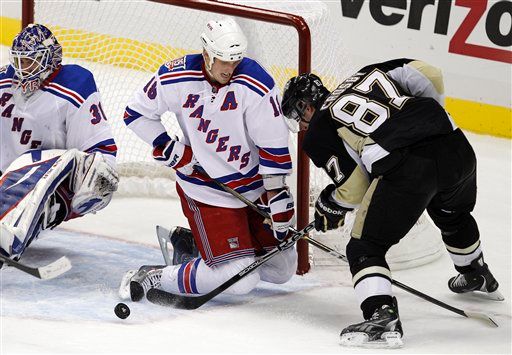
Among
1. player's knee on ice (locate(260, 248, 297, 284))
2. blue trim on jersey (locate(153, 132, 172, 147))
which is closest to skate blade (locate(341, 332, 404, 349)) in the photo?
player's knee on ice (locate(260, 248, 297, 284))

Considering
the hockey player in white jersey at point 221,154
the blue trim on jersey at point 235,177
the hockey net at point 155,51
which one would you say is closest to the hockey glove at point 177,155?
the hockey player in white jersey at point 221,154

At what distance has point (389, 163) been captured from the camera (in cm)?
329

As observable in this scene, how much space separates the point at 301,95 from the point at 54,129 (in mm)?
1006

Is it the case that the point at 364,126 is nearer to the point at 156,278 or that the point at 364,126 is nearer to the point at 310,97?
the point at 310,97

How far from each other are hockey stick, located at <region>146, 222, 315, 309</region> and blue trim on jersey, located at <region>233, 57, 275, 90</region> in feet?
1.59

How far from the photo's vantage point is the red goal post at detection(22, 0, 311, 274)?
390 centimetres

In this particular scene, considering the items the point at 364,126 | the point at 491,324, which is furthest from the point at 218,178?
the point at 491,324

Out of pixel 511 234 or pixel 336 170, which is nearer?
pixel 336 170

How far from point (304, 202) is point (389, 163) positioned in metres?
0.73

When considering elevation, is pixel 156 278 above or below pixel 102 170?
below

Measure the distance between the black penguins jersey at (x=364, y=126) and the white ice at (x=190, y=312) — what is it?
0.47 meters

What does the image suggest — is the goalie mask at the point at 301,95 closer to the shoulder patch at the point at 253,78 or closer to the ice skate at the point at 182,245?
the shoulder patch at the point at 253,78

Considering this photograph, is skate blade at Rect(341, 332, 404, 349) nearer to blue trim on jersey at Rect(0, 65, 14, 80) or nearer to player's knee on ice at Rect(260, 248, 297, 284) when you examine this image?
player's knee on ice at Rect(260, 248, 297, 284)

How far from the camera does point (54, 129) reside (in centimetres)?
402
